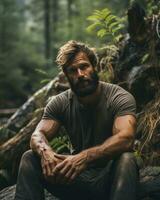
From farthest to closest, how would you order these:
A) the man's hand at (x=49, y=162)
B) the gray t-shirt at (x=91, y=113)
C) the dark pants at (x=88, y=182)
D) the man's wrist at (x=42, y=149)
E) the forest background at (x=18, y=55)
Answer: the forest background at (x=18, y=55), the gray t-shirt at (x=91, y=113), the man's wrist at (x=42, y=149), the man's hand at (x=49, y=162), the dark pants at (x=88, y=182)

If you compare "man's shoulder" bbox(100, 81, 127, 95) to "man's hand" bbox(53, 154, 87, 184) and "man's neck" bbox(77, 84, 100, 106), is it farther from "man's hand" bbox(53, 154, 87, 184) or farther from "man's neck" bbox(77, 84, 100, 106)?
"man's hand" bbox(53, 154, 87, 184)

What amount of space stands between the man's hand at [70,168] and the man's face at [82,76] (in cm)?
85

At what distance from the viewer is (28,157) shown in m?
5.60

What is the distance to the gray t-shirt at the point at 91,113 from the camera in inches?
221

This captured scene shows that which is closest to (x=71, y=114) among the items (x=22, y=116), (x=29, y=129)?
(x=29, y=129)

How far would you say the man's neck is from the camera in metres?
5.78

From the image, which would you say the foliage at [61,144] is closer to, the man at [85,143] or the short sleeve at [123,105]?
the man at [85,143]

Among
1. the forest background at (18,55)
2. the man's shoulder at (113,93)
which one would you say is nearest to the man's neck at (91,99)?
the man's shoulder at (113,93)

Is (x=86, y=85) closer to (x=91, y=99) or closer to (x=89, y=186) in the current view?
(x=91, y=99)

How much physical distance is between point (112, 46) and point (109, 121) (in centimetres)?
348

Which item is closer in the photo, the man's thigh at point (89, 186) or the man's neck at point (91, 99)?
the man's thigh at point (89, 186)

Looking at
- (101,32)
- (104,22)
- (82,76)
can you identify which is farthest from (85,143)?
(104,22)

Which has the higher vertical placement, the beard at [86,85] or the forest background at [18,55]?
the beard at [86,85]

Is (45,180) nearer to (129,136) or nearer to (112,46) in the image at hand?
(129,136)
